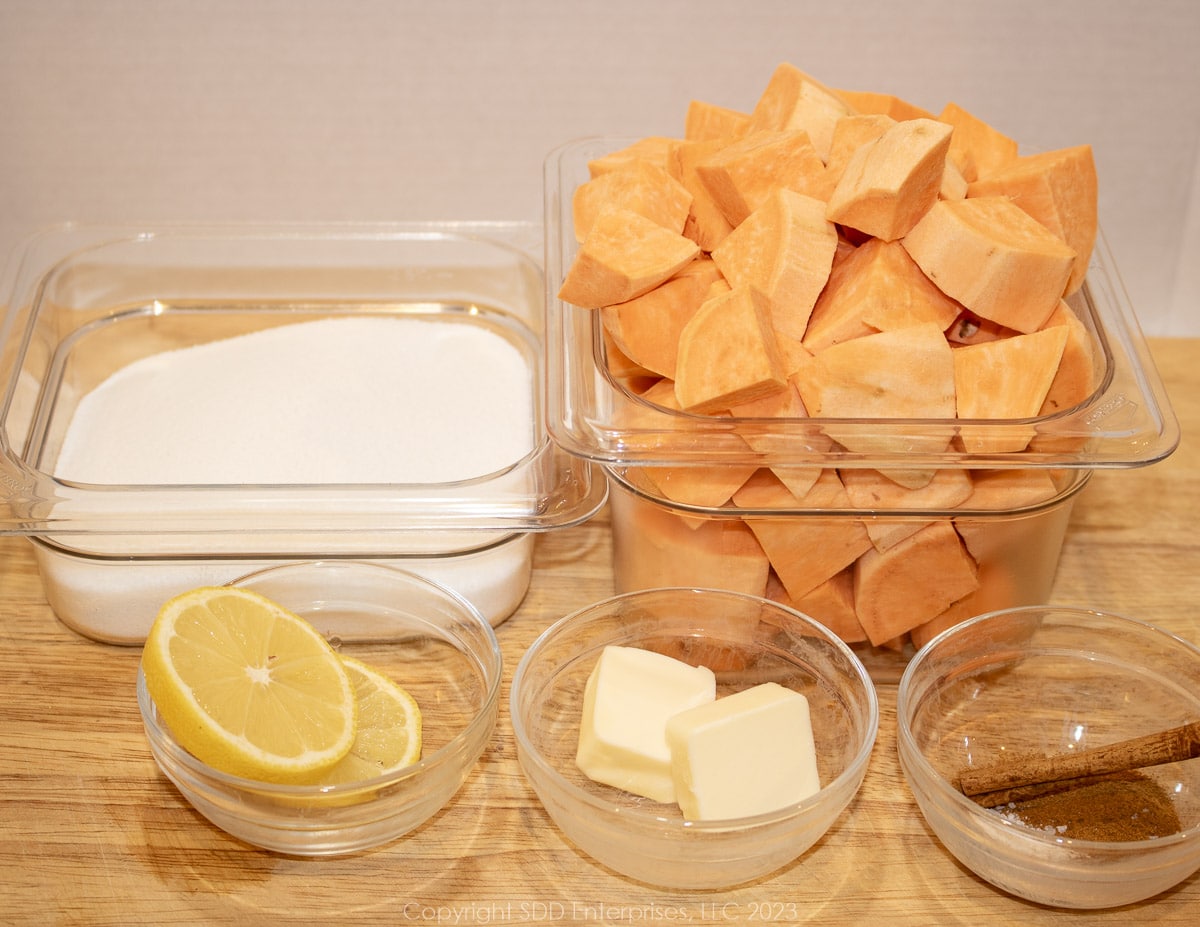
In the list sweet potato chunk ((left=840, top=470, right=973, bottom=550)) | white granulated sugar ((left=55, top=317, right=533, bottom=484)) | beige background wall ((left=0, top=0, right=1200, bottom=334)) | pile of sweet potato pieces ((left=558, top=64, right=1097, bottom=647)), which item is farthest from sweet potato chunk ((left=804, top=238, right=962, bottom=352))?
beige background wall ((left=0, top=0, right=1200, bottom=334))

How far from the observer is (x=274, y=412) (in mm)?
1265

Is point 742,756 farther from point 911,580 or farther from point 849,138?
point 849,138

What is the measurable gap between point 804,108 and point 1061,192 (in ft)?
0.76

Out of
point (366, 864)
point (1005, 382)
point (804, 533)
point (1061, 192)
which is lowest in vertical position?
point (366, 864)

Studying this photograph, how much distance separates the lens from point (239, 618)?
100 centimetres

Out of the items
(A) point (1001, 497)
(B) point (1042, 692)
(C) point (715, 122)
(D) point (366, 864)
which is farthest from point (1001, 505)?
(D) point (366, 864)

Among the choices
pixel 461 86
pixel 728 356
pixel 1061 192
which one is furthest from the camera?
pixel 461 86

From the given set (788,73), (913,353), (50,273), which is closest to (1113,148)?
(788,73)

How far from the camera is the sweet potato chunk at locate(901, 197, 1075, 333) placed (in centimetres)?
96

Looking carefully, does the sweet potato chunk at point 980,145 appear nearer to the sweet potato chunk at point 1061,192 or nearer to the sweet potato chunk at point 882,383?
the sweet potato chunk at point 1061,192

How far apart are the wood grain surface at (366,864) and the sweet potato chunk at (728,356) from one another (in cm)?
35

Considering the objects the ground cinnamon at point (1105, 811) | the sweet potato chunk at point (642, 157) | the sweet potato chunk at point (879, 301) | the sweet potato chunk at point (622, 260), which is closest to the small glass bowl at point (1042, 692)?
the ground cinnamon at point (1105, 811)

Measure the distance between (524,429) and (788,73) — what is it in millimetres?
415

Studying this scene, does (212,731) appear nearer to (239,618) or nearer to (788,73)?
(239,618)
